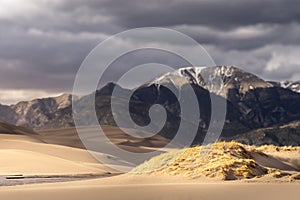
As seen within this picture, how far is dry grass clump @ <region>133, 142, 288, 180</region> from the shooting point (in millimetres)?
35781

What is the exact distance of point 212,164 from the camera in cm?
3794

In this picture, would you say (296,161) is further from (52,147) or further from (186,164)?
(52,147)

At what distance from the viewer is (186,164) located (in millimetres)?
39781

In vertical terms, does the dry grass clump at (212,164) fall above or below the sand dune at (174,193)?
above

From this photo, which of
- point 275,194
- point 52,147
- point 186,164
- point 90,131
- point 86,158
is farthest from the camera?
point 90,131

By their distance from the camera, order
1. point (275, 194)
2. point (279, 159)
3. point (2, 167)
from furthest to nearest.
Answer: point (2, 167) < point (279, 159) < point (275, 194)

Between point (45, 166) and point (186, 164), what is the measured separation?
26.6m

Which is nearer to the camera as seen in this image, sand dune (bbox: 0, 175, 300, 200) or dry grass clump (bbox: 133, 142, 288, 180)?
sand dune (bbox: 0, 175, 300, 200)

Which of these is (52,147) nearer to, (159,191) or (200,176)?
(200,176)

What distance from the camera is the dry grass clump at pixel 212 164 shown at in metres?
35.8

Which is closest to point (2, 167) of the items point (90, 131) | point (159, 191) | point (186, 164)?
point (186, 164)

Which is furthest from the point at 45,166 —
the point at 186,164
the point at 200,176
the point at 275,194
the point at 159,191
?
the point at 275,194

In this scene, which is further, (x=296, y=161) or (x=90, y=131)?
(x=90, y=131)

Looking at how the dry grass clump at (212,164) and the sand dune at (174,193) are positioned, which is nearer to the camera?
the sand dune at (174,193)
